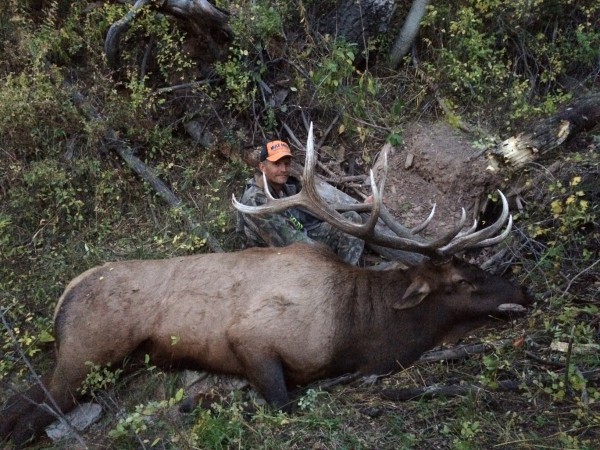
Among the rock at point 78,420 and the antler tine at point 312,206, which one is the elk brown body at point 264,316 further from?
the antler tine at point 312,206

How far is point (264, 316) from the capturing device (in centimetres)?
509

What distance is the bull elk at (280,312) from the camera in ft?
16.7

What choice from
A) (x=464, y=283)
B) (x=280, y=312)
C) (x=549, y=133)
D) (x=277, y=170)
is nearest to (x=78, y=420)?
(x=280, y=312)

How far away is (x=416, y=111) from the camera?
7391mm

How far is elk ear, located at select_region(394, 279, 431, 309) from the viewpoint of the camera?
17.5 ft

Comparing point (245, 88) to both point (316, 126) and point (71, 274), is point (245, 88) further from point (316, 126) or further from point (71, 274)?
point (71, 274)

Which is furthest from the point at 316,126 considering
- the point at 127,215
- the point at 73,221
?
the point at 73,221

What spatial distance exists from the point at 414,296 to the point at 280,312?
108cm

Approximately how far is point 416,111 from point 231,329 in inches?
138

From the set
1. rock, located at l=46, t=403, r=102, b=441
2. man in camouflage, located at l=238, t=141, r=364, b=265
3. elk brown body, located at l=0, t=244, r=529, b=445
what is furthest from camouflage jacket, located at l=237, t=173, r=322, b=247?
rock, located at l=46, t=403, r=102, b=441

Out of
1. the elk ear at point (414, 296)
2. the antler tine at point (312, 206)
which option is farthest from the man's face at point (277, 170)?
the elk ear at point (414, 296)

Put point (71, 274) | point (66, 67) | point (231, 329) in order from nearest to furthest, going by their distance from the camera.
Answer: point (231, 329) → point (71, 274) → point (66, 67)

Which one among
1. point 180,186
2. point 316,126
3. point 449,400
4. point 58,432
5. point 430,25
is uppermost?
point 430,25

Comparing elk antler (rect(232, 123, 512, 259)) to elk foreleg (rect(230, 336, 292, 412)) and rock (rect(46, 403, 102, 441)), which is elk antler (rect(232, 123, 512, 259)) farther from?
rock (rect(46, 403, 102, 441))
